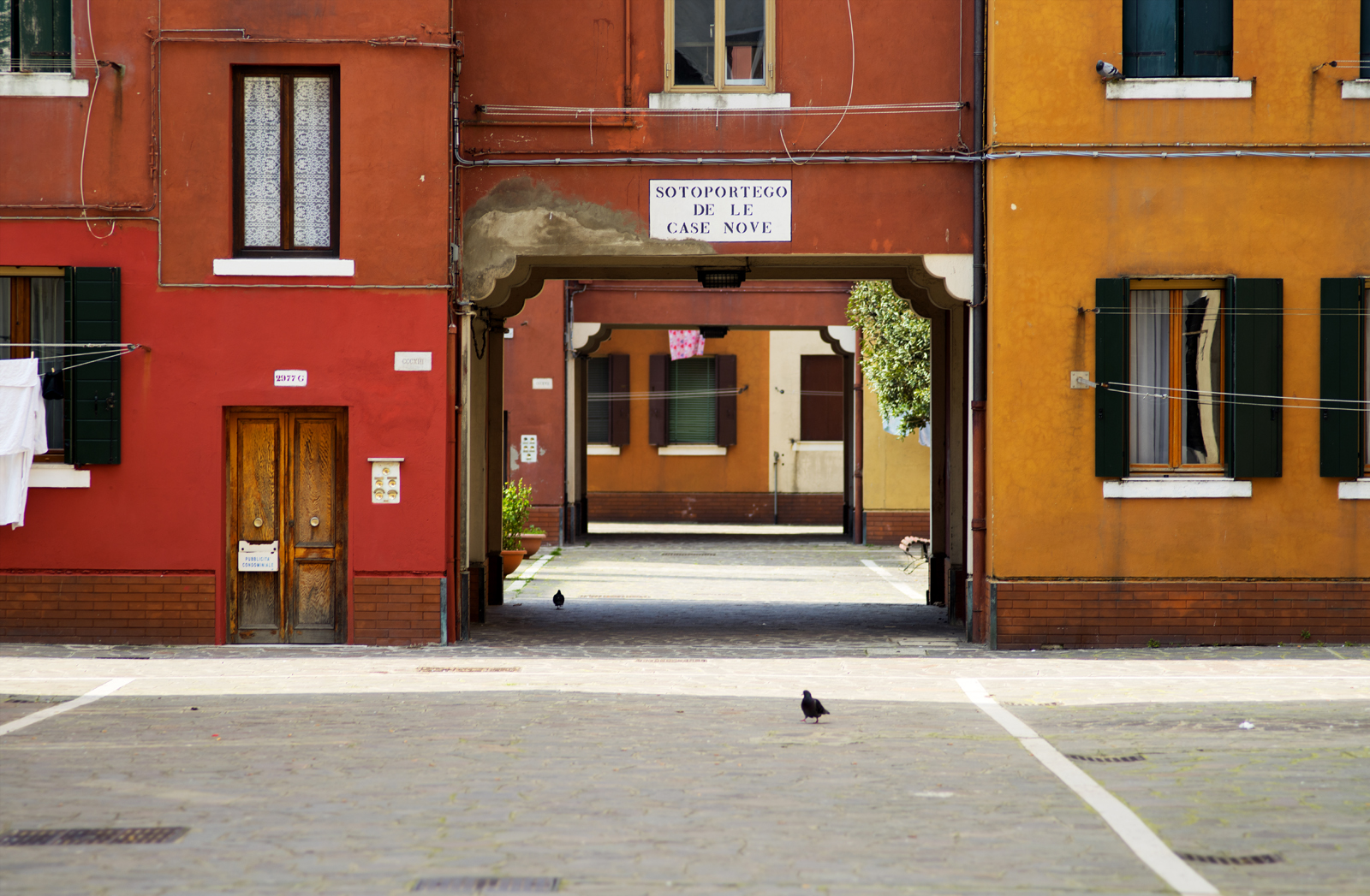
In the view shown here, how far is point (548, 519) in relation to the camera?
1138 inches

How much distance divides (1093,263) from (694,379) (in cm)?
2520

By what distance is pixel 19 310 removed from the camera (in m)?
13.4

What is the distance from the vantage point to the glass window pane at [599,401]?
124 ft

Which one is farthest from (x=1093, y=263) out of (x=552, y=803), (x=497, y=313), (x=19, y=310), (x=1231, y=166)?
(x=19, y=310)

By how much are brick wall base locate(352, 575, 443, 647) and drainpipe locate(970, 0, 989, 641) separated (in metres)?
4.90

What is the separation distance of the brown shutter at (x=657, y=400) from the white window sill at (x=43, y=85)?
24.7 m

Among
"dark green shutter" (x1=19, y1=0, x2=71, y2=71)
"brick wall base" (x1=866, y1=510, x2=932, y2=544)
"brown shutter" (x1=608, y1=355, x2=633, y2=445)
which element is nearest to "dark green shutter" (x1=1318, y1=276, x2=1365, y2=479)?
"dark green shutter" (x1=19, y1=0, x2=71, y2=71)

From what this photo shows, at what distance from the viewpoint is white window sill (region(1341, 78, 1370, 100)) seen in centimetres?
1298

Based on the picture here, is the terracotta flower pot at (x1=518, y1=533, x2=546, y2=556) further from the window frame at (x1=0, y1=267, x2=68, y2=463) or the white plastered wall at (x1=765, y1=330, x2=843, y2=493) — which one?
the white plastered wall at (x1=765, y1=330, x2=843, y2=493)

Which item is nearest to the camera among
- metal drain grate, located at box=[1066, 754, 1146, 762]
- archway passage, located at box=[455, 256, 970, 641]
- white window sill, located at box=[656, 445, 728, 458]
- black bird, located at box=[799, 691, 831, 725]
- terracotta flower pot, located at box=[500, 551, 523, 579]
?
metal drain grate, located at box=[1066, 754, 1146, 762]

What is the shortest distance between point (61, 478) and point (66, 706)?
383 centimetres

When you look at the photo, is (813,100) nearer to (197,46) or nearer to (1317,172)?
(1317,172)

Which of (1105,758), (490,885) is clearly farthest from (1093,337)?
(490,885)

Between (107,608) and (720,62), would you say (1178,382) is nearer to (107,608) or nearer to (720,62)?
(720,62)
